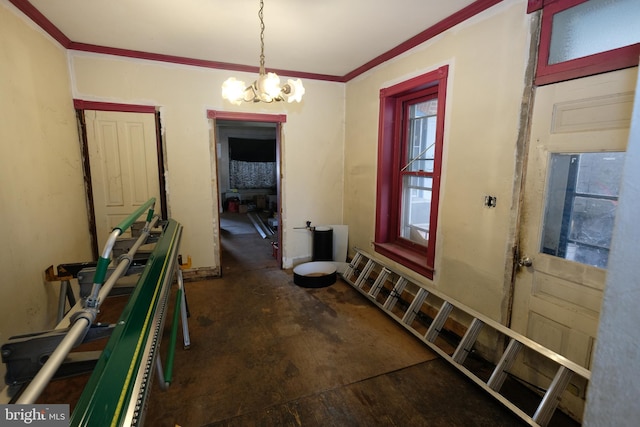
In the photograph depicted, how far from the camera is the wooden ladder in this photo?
5.51 feet

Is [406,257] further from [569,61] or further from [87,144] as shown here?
[87,144]

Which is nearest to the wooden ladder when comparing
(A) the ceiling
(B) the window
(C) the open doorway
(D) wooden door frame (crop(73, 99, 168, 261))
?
(B) the window

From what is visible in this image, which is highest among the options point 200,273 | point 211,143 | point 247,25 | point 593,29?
point 247,25

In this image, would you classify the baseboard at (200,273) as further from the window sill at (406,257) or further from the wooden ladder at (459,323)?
the window sill at (406,257)

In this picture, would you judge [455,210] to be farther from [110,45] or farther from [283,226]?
[110,45]

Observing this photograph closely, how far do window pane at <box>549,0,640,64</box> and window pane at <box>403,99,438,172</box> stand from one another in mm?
1217

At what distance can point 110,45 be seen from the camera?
3131 mm

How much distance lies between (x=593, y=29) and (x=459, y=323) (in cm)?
221

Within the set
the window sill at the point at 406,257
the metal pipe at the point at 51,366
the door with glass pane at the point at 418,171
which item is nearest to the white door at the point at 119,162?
the window sill at the point at 406,257

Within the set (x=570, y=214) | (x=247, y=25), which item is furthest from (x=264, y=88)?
(x=570, y=214)

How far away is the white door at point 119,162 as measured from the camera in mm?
3340

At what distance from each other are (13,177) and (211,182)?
6.18 ft

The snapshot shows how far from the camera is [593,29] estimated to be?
1727 millimetres

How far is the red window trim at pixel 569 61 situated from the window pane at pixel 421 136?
1.15 m
